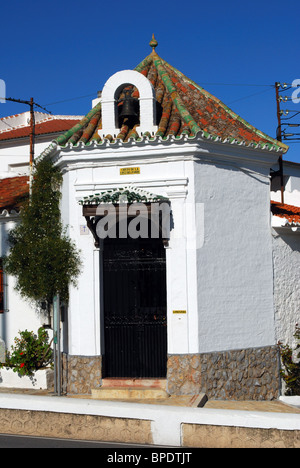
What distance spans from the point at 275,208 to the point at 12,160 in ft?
59.0

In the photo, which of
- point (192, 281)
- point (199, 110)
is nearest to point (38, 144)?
point (199, 110)

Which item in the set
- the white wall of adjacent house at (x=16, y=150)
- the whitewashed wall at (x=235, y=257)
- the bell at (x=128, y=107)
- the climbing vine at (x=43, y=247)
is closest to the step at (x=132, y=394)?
the whitewashed wall at (x=235, y=257)

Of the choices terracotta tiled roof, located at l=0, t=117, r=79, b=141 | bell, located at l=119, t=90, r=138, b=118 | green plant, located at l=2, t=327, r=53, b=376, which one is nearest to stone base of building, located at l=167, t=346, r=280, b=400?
green plant, located at l=2, t=327, r=53, b=376

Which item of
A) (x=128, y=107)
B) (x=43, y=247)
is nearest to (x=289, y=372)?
(x=43, y=247)

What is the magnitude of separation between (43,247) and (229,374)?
15.4 feet

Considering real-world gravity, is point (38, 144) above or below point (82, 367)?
above

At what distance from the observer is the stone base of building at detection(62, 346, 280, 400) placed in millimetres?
12281

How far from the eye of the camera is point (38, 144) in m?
30.2

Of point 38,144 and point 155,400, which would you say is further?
point 38,144

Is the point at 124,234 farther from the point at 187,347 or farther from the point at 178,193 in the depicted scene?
the point at 187,347

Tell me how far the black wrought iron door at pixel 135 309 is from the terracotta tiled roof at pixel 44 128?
1750 centimetres
